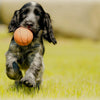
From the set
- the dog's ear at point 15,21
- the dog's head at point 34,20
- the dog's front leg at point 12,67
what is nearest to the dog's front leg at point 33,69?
the dog's front leg at point 12,67

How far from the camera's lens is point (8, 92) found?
3.19 m

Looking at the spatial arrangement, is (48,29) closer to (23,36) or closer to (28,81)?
(23,36)

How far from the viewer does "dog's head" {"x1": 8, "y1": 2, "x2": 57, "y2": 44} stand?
11.0ft

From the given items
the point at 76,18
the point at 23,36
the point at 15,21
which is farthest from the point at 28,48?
the point at 76,18

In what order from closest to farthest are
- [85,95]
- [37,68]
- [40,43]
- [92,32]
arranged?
[85,95] → [37,68] → [40,43] → [92,32]

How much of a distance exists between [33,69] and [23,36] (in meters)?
0.47

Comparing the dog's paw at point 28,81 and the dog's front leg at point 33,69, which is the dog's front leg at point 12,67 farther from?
the dog's paw at point 28,81

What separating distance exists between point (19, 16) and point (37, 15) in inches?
11.4

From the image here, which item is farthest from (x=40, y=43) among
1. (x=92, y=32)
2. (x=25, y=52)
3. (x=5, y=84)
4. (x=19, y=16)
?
(x=92, y=32)

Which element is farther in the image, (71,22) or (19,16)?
(71,22)

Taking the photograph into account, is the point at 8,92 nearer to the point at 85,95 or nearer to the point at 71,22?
the point at 85,95

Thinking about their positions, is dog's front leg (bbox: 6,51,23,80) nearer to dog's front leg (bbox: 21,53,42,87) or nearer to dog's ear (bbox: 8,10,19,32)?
dog's front leg (bbox: 21,53,42,87)

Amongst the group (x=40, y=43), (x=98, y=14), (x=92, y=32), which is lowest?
(x=92, y=32)

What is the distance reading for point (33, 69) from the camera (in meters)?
3.31
